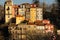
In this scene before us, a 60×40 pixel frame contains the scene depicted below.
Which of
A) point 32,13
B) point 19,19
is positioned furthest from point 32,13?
point 19,19

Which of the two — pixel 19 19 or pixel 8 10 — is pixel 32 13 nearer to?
pixel 19 19

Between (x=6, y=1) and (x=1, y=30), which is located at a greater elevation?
(x=6, y=1)

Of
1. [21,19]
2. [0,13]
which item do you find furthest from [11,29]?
[0,13]

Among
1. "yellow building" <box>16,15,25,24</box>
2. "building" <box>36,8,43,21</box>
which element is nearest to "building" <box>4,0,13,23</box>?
"yellow building" <box>16,15,25,24</box>

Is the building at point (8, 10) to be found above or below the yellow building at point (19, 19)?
above

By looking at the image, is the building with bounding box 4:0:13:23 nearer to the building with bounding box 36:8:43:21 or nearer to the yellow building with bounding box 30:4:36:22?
the yellow building with bounding box 30:4:36:22

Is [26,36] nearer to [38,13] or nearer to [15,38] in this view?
[15,38]

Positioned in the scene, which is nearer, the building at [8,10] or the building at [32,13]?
the building at [32,13]

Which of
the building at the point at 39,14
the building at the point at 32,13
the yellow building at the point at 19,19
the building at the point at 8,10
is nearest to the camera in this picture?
the yellow building at the point at 19,19

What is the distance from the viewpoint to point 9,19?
2944 centimetres

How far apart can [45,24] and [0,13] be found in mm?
9100

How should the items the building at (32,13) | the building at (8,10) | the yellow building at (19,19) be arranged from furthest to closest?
the building at (8,10), the building at (32,13), the yellow building at (19,19)

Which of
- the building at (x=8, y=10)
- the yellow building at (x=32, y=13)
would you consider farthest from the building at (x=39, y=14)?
the building at (x=8, y=10)

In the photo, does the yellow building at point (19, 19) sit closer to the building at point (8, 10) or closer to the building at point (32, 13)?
the building at point (32, 13)
